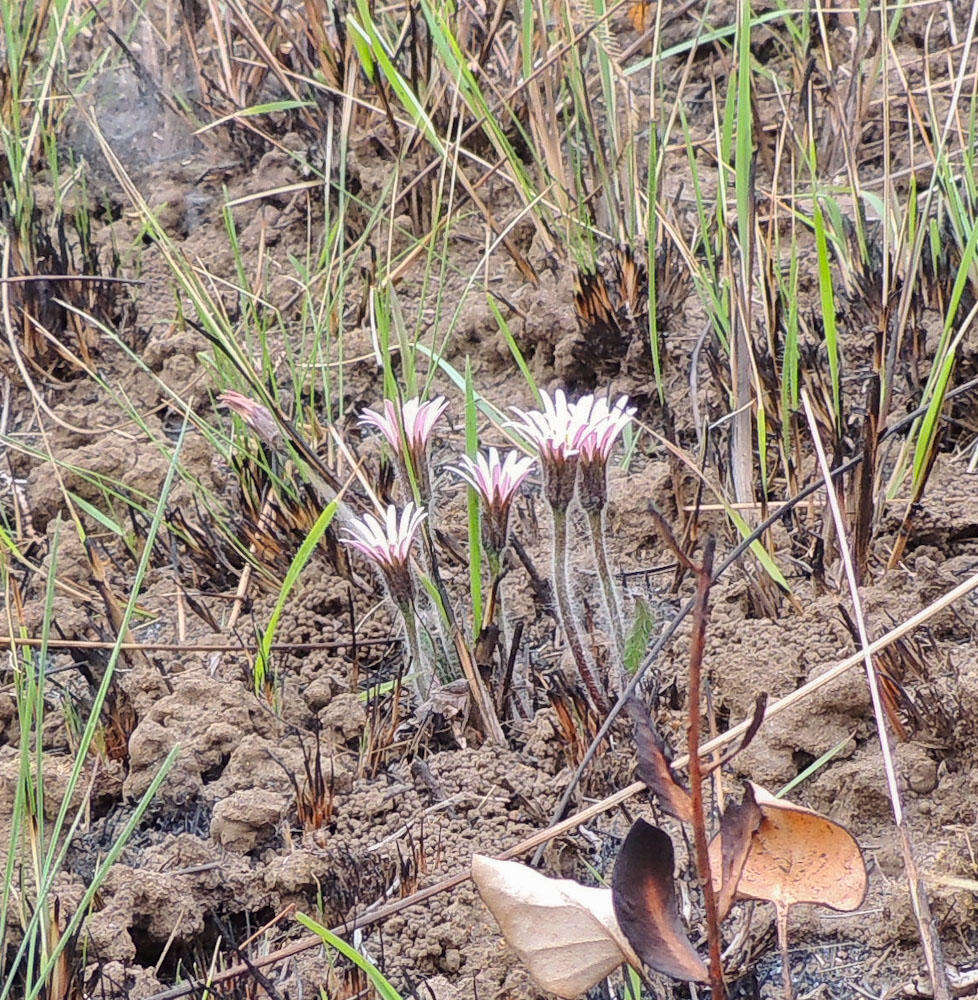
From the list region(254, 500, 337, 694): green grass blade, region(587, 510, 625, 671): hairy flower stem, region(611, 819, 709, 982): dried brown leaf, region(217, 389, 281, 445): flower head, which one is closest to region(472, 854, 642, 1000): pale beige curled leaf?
region(611, 819, 709, 982): dried brown leaf

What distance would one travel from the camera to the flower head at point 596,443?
184cm

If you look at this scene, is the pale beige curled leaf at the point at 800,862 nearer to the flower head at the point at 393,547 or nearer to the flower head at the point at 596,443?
the flower head at the point at 596,443

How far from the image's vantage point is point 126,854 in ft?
6.64

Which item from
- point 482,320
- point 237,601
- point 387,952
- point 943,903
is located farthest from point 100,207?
point 943,903

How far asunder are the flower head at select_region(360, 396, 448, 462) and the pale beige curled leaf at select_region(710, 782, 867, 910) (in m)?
0.90

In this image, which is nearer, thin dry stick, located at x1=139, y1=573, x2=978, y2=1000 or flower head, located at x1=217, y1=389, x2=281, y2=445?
thin dry stick, located at x1=139, y1=573, x2=978, y2=1000

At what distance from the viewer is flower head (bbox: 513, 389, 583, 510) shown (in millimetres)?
1851

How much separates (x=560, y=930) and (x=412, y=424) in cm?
91

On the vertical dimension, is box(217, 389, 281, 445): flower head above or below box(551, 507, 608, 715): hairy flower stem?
above

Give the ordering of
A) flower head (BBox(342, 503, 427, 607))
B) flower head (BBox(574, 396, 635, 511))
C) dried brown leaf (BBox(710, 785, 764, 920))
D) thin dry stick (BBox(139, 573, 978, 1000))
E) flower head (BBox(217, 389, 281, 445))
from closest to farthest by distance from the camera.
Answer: dried brown leaf (BBox(710, 785, 764, 920)) → thin dry stick (BBox(139, 573, 978, 1000)) → flower head (BBox(574, 396, 635, 511)) → flower head (BBox(342, 503, 427, 607)) → flower head (BBox(217, 389, 281, 445))

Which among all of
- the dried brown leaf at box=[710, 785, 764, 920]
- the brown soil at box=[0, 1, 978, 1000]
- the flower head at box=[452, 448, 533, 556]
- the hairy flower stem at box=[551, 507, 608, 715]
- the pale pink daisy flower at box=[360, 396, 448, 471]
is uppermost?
the pale pink daisy flower at box=[360, 396, 448, 471]

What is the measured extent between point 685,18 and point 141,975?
2.97 metres

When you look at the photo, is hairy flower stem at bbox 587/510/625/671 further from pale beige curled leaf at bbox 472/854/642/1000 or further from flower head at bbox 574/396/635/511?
pale beige curled leaf at bbox 472/854/642/1000

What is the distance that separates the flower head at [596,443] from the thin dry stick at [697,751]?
26.2 inches
